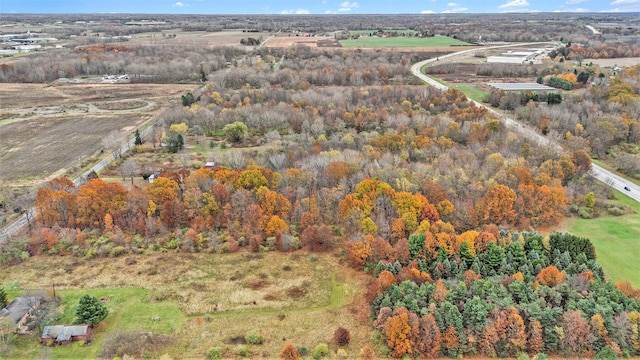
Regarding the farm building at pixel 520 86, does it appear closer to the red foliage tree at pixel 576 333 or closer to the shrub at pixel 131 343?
the red foliage tree at pixel 576 333

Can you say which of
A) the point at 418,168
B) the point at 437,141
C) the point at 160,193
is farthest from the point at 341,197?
the point at 437,141

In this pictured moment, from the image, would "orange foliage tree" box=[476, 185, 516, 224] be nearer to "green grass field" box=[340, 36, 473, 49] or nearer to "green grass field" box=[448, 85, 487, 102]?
"green grass field" box=[448, 85, 487, 102]

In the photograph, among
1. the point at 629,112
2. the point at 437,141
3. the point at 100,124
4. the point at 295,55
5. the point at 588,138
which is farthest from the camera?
the point at 295,55

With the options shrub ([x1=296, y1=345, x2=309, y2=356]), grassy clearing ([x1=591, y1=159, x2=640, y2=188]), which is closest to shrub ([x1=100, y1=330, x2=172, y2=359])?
shrub ([x1=296, y1=345, x2=309, y2=356])

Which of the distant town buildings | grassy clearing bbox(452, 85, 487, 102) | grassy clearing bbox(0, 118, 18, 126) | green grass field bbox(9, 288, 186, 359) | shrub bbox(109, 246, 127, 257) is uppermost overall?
the distant town buildings

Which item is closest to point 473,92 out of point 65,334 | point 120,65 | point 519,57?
point 519,57

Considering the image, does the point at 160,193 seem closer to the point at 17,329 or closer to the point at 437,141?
the point at 17,329
